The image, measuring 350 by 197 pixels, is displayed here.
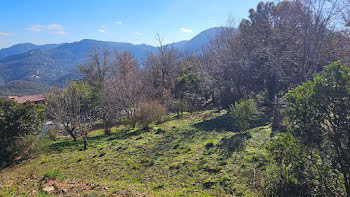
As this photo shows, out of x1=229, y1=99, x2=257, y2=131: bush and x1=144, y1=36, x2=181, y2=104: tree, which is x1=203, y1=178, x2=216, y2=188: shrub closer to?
x1=229, y1=99, x2=257, y2=131: bush

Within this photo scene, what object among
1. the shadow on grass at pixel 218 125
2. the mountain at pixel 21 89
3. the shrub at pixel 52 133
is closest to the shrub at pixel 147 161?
the shadow on grass at pixel 218 125

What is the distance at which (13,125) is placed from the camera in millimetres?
10023

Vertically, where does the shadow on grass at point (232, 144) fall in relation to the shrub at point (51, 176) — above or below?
above

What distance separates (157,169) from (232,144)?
3113 millimetres

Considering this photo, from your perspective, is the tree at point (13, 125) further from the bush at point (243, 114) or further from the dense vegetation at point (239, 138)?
the bush at point (243, 114)

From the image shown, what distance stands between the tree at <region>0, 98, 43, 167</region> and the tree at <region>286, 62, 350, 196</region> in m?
11.7

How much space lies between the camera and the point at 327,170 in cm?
346

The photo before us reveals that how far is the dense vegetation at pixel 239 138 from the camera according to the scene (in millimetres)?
3566

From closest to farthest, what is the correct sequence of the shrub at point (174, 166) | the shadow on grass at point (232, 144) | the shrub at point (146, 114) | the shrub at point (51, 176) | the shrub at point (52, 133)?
the shrub at point (51, 176) → the shrub at point (174, 166) → the shadow on grass at point (232, 144) → the shrub at point (146, 114) → the shrub at point (52, 133)

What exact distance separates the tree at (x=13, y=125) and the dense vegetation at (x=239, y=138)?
0.32 feet

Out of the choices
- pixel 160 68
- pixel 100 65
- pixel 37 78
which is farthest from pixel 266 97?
pixel 37 78

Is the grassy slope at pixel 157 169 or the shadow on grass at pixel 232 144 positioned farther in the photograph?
the shadow on grass at pixel 232 144

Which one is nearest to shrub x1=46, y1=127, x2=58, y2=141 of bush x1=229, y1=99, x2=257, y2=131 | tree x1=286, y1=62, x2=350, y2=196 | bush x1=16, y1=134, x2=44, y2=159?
bush x1=16, y1=134, x2=44, y2=159

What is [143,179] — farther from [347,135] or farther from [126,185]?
[347,135]
